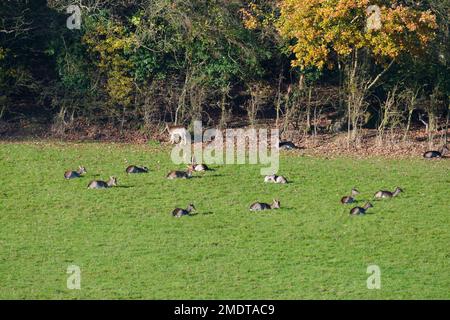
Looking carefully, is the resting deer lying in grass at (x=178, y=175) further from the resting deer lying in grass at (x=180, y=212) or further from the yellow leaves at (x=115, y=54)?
the yellow leaves at (x=115, y=54)

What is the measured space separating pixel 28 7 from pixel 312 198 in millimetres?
11611

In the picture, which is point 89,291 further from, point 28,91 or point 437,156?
point 28,91

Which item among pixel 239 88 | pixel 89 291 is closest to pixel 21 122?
pixel 239 88

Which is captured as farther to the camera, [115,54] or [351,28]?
[115,54]

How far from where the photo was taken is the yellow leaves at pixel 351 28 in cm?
2708

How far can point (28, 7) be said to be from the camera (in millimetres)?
29578

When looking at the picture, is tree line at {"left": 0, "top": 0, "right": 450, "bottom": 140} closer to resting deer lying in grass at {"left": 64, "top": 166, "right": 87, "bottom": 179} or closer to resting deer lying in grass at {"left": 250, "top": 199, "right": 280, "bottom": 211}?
resting deer lying in grass at {"left": 64, "top": 166, "right": 87, "bottom": 179}

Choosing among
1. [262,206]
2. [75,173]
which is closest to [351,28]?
[262,206]

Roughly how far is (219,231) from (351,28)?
9.76 meters

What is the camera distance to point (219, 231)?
19625 millimetres

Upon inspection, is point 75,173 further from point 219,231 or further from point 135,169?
point 219,231

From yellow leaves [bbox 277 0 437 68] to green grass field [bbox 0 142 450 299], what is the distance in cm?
320

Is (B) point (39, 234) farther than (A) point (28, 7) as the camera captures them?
No
